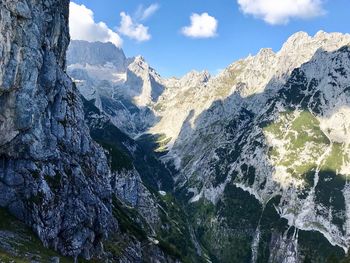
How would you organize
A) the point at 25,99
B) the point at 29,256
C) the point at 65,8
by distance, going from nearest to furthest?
the point at 29,256
the point at 25,99
the point at 65,8

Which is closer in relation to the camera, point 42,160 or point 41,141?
A: point 42,160

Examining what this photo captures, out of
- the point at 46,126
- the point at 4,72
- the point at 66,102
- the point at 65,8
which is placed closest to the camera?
the point at 4,72

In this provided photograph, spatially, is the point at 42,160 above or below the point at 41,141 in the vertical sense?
below

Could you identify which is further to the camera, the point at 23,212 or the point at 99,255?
the point at 99,255

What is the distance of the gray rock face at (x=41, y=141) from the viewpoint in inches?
4060

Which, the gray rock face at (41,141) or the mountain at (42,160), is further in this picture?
the gray rock face at (41,141)

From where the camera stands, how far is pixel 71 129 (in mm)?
144000

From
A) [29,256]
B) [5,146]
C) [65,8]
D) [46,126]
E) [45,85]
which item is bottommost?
[29,256]

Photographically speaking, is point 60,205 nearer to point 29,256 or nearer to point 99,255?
point 99,255

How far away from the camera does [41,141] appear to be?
382 ft

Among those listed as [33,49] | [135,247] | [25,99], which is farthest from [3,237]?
[135,247]

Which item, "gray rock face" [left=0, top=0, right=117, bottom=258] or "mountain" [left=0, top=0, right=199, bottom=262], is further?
"gray rock face" [left=0, top=0, right=117, bottom=258]

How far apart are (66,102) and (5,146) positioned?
3999 centimetres

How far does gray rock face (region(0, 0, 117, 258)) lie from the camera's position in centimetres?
10312
